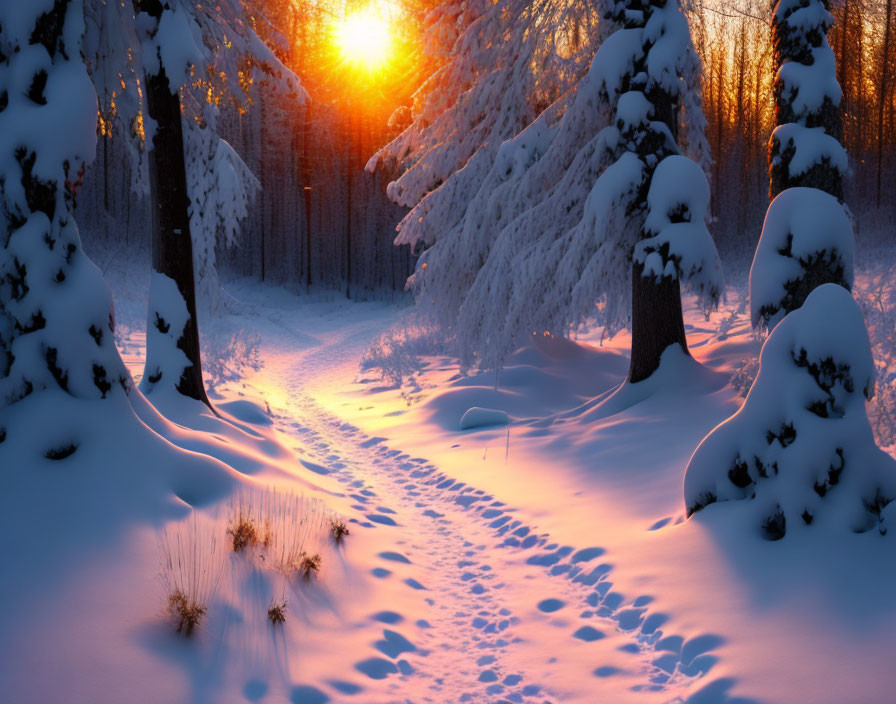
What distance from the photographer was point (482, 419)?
966 cm

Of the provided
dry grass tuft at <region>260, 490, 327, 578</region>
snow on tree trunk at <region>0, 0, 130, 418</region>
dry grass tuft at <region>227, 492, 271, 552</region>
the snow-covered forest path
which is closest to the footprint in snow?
the snow-covered forest path

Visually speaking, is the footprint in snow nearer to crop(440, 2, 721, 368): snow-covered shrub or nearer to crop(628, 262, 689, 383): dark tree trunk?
crop(440, 2, 721, 368): snow-covered shrub

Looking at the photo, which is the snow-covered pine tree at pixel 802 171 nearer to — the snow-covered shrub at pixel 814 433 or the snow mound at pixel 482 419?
the snow-covered shrub at pixel 814 433

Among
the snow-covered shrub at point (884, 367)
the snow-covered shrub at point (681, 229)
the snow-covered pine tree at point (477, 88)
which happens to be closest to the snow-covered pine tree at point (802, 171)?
the snow-covered shrub at point (884, 367)

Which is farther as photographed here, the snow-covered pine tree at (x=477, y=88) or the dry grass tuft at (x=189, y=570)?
the snow-covered pine tree at (x=477, y=88)

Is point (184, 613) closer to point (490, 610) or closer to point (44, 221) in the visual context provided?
point (490, 610)

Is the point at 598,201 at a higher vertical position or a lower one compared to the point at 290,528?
higher

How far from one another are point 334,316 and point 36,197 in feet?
88.2

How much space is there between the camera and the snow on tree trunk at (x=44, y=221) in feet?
14.1

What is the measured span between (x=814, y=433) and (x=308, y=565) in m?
3.68

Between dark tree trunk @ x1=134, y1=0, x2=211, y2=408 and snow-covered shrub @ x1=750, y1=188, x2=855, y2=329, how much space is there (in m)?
6.82

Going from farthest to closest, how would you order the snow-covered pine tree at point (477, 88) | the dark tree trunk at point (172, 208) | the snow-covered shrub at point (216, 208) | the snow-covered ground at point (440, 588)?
the snow-covered shrub at point (216, 208), the snow-covered pine tree at point (477, 88), the dark tree trunk at point (172, 208), the snow-covered ground at point (440, 588)

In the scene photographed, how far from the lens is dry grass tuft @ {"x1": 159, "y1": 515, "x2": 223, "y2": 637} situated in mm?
3271

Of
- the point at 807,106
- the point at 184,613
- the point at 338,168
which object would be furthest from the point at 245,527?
the point at 338,168
